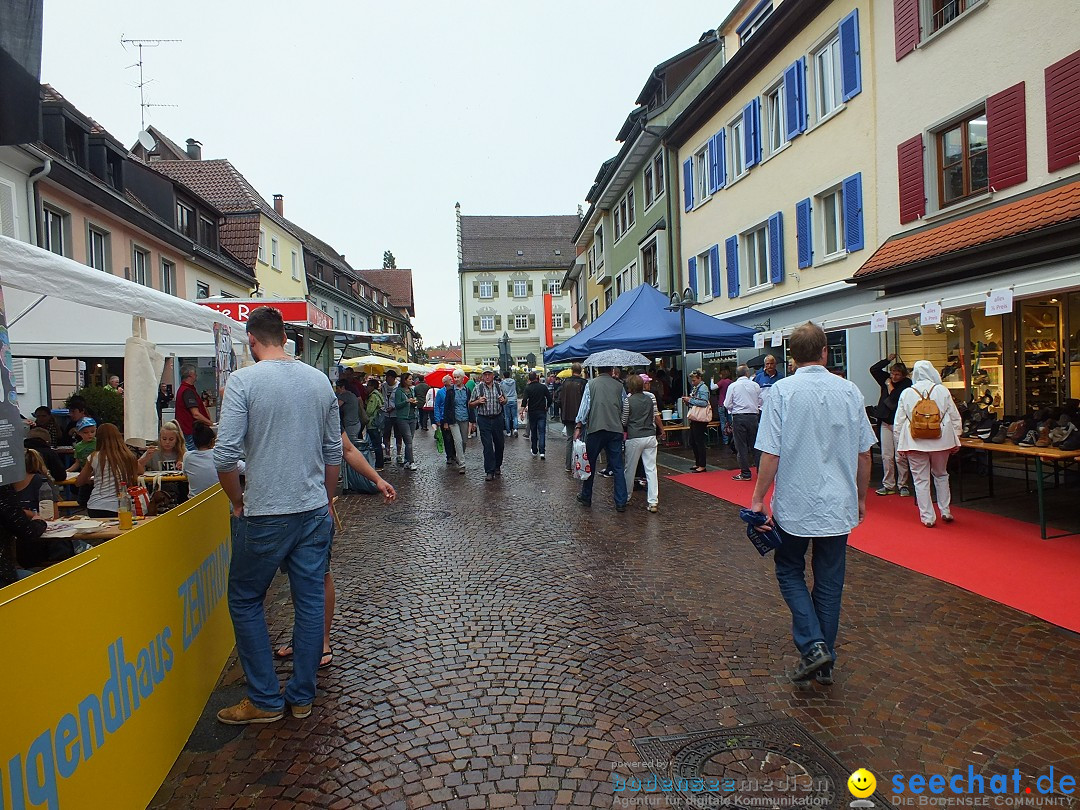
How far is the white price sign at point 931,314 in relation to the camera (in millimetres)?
8188

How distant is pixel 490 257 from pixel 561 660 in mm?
67624

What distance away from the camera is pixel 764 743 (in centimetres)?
314

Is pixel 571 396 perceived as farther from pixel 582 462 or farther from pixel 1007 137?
pixel 1007 137

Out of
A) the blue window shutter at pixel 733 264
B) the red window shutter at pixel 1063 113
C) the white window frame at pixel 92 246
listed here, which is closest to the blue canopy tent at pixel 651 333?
the blue window shutter at pixel 733 264

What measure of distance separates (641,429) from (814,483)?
17.3ft

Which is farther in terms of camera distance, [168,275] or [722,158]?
[168,275]

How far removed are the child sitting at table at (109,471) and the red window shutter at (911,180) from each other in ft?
38.2

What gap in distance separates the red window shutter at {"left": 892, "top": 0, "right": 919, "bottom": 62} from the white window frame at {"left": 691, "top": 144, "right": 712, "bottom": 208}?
8318mm

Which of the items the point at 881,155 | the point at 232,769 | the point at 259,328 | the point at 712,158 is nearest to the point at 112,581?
the point at 232,769

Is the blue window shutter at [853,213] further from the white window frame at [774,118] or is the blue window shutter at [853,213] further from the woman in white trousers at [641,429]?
the woman in white trousers at [641,429]

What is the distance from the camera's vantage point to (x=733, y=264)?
60.5ft

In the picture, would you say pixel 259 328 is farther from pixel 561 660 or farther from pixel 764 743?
pixel 764 743

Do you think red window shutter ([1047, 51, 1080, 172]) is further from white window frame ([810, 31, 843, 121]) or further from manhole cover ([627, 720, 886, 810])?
manhole cover ([627, 720, 886, 810])

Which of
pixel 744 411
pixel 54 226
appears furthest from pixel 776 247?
pixel 54 226
